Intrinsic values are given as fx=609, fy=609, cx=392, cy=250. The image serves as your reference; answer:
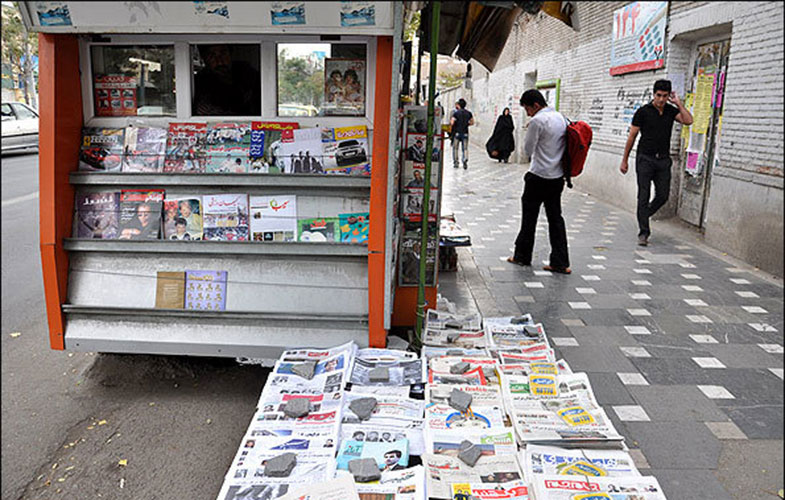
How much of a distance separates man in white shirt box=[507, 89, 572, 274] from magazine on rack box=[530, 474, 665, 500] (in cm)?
378

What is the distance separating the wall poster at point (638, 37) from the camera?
29.5 feet

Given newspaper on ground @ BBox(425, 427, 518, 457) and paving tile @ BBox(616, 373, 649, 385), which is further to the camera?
paving tile @ BBox(616, 373, 649, 385)

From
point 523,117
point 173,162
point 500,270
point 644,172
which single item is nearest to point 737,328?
point 500,270

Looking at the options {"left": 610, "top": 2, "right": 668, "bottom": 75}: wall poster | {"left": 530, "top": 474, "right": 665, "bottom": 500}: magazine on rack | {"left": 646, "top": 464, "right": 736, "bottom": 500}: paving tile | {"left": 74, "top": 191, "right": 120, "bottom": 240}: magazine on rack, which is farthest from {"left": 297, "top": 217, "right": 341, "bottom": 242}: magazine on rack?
{"left": 610, "top": 2, "right": 668, "bottom": 75}: wall poster

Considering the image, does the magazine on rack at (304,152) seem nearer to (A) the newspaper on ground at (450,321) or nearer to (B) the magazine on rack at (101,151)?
(B) the magazine on rack at (101,151)

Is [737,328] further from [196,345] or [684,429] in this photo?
[196,345]

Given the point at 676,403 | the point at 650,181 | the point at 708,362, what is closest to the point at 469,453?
the point at 676,403

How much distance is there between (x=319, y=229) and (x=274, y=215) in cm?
27

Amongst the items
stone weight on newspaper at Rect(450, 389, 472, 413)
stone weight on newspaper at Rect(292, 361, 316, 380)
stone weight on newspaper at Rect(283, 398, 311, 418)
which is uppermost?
stone weight on newspaper at Rect(292, 361, 316, 380)

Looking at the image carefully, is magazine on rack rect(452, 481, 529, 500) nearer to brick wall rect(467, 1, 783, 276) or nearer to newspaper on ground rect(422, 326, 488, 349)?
newspaper on ground rect(422, 326, 488, 349)

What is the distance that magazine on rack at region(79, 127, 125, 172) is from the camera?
354 centimetres

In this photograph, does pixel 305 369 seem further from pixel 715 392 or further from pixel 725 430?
pixel 715 392

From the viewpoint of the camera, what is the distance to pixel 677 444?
3020 mm

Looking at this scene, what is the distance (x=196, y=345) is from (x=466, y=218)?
20.5 ft
